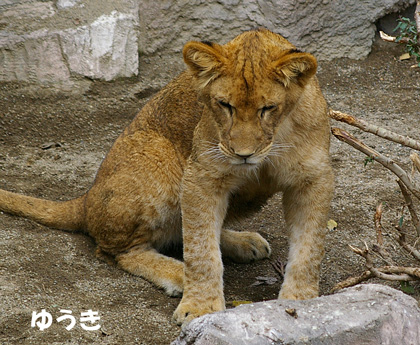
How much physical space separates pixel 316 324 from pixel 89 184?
4.02 m

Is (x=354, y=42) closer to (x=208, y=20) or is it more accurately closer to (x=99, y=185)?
(x=208, y=20)

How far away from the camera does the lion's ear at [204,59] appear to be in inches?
182

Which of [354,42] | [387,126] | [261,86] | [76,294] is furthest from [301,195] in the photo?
[354,42]

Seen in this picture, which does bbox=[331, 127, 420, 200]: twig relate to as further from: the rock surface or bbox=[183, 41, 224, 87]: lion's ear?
the rock surface

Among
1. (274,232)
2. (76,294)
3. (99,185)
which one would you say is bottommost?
(274,232)

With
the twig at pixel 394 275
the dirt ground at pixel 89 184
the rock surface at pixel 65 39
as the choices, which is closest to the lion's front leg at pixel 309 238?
the twig at pixel 394 275

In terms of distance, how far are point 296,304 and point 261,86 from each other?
1.33 meters

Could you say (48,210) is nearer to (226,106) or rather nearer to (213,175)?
(213,175)

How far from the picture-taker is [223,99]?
180 inches

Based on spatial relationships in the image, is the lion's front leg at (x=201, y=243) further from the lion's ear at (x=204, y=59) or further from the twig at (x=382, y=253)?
the twig at (x=382, y=253)

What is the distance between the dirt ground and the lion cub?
0.21 metres

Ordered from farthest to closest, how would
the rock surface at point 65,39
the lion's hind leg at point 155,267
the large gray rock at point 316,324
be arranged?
the rock surface at point 65,39
the lion's hind leg at point 155,267
the large gray rock at point 316,324

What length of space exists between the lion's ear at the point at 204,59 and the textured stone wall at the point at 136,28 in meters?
4.27

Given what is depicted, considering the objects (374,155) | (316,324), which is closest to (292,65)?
(374,155)
